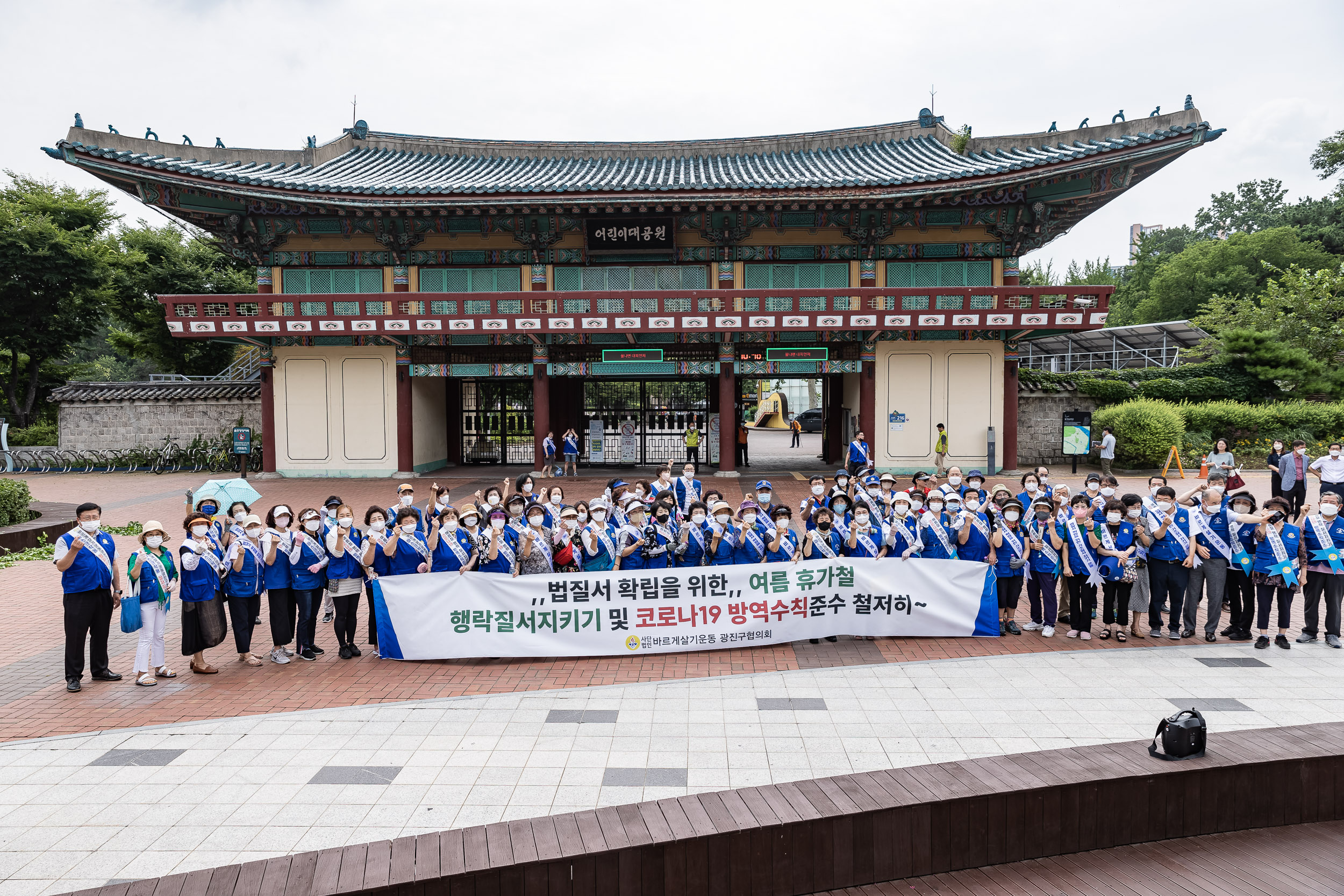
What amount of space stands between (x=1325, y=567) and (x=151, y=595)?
1195cm

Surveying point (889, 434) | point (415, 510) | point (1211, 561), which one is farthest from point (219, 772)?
point (889, 434)

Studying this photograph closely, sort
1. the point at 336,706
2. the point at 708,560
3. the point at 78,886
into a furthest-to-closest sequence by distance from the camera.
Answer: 1. the point at 708,560
2. the point at 336,706
3. the point at 78,886

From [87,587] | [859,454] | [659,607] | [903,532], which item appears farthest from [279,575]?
[859,454]

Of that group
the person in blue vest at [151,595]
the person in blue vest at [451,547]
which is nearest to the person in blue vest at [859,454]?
the person in blue vest at [451,547]

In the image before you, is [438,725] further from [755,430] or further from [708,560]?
[755,430]

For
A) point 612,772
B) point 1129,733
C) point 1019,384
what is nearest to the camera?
point 612,772

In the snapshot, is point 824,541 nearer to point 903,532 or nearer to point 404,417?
point 903,532

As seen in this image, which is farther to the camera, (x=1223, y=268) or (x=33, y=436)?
(x=1223, y=268)

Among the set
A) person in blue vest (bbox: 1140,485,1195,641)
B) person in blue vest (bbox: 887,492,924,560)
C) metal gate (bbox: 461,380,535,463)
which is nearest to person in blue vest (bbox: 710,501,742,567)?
person in blue vest (bbox: 887,492,924,560)

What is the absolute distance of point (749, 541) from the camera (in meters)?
8.53

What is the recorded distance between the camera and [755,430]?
4981 centimetres

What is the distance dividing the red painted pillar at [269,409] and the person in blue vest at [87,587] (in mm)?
16517

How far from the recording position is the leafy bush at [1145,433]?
2161 cm

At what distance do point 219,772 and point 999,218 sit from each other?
71.2ft
